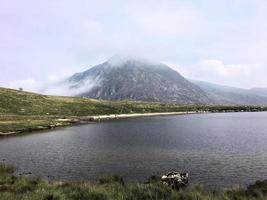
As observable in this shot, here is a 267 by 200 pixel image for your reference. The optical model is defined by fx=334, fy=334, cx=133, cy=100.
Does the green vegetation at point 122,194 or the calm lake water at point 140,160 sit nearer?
the green vegetation at point 122,194

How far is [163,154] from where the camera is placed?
205ft

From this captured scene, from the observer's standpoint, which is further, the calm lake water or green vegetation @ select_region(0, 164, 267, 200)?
the calm lake water

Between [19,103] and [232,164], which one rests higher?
[19,103]

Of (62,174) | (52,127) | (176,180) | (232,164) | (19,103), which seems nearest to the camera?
(176,180)

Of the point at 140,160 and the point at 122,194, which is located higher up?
the point at 122,194

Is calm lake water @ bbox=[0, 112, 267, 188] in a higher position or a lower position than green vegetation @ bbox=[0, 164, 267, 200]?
lower

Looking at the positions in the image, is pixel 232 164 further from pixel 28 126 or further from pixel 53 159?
pixel 28 126

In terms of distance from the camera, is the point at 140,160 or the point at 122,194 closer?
the point at 122,194

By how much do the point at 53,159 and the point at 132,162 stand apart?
47.8 ft

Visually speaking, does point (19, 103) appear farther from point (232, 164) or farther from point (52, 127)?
point (232, 164)

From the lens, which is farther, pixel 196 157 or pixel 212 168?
pixel 196 157

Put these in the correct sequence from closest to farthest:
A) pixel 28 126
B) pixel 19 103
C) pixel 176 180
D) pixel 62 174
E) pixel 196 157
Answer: pixel 176 180 < pixel 62 174 < pixel 196 157 < pixel 28 126 < pixel 19 103

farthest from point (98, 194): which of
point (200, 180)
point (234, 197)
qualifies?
point (200, 180)

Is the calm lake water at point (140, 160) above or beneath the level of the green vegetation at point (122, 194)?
beneath
